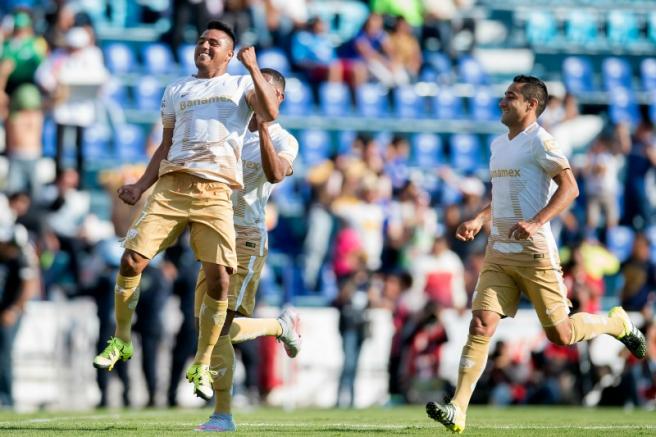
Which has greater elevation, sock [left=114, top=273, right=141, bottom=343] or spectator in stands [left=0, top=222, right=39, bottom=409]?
sock [left=114, top=273, right=141, bottom=343]

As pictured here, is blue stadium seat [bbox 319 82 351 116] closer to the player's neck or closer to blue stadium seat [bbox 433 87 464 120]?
blue stadium seat [bbox 433 87 464 120]

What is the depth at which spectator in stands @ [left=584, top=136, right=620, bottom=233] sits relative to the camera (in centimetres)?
2006

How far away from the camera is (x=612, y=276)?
19531mm

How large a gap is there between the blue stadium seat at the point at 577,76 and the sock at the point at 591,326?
13859 millimetres

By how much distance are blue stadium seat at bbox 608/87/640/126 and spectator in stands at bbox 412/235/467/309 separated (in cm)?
666

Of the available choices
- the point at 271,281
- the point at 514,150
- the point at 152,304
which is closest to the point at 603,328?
the point at 514,150

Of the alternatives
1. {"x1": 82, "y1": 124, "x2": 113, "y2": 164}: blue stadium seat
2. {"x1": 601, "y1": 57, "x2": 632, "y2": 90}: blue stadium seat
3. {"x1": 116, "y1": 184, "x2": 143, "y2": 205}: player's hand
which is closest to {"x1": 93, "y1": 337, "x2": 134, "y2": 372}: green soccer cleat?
{"x1": 116, "y1": 184, "x2": 143, "y2": 205}: player's hand

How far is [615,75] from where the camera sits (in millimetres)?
23812

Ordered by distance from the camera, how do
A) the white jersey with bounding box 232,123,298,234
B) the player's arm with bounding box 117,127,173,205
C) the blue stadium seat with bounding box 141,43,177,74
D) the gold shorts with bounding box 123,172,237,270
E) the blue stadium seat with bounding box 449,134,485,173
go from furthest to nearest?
the blue stadium seat with bounding box 449,134,485,173, the blue stadium seat with bounding box 141,43,177,74, the white jersey with bounding box 232,123,298,234, the player's arm with bounding box 117,127,173,205, the gold shorts with bounding box 123,172,237,270

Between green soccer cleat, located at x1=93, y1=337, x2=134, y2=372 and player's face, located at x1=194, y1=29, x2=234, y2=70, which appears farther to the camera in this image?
player's face, located at x1=194, y1=29, x2=234, y2=70

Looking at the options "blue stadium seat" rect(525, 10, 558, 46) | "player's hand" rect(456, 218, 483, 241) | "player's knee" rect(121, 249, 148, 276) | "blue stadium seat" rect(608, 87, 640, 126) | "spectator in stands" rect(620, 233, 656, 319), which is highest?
"blue stadium seat" rect(525, 10, 558, 46)

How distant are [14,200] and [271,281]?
3.67 meters

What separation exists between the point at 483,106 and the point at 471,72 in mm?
847

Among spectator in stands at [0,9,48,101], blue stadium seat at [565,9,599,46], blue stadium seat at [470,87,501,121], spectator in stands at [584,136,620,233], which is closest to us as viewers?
spectator in stands at [0,9,48,101]
